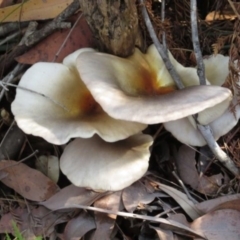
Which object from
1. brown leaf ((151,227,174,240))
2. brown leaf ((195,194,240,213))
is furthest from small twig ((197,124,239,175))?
→ brown leaf ((151,227,174,240))

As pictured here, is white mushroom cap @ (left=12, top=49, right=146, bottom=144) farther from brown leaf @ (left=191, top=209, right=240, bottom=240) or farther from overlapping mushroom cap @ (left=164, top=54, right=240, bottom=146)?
brown leaf @ (left=191, top=209, right=240, bottom=240)

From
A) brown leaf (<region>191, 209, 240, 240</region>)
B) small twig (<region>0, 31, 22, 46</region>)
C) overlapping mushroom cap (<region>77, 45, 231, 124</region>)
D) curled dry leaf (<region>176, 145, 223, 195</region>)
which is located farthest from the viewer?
small twig (<region>0, 31, 22, 46</region>)

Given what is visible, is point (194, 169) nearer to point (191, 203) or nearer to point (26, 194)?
point (191, 203)

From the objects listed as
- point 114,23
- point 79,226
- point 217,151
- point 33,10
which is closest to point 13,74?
point 33,10

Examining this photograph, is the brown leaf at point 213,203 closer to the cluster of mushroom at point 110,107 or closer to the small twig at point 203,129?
the small twig at point 203,129

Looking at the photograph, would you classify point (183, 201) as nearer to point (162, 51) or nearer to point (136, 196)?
point (136, 196)

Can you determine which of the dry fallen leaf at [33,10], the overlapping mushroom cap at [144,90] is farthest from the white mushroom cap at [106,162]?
the dry fallen leaf at [33,10]
